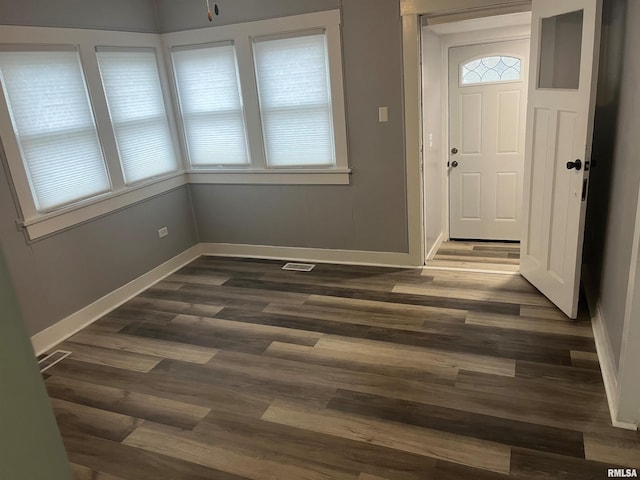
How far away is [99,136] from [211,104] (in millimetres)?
1118

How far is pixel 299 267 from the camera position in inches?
174

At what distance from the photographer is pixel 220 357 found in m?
3.04

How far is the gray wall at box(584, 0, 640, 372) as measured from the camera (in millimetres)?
2322

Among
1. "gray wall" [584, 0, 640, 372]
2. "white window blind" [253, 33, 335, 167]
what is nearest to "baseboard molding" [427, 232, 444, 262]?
"white window blind" [253, 33, 335, 167]

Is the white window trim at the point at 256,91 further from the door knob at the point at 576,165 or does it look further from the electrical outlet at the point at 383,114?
the door knob at the point at 576,165

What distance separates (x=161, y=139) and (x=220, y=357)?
2.35 metres

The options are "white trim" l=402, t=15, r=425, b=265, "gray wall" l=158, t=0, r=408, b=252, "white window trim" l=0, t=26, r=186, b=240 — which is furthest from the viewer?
"gray wall" l=158, t=0, r=408, b=252

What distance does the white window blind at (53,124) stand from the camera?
10.2ft

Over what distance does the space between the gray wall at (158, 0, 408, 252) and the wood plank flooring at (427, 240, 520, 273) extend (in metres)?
0.53

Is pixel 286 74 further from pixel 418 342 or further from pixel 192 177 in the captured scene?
pixel 418 342

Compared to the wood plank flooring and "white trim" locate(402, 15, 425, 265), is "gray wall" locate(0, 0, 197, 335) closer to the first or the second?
"white trim" locate(402, 15, 425, 265)

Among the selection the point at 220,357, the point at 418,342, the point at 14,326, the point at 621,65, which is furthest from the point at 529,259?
the point at 14,326

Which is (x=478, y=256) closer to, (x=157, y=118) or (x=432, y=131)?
(x=432, y=131)

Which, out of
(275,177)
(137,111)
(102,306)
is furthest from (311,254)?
(137,111)
